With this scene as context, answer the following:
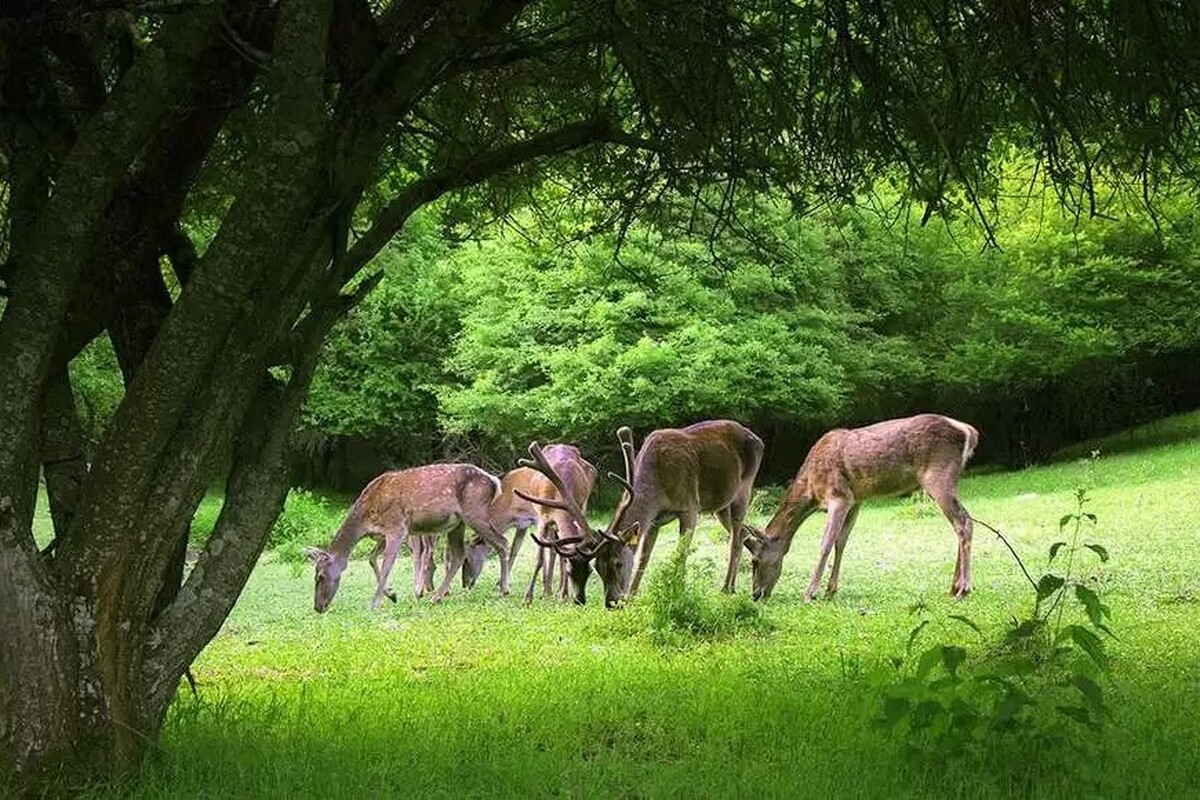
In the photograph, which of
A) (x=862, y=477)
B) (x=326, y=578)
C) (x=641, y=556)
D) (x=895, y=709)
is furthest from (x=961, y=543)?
(x=895, y=709)

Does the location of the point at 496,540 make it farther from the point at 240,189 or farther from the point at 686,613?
the point at 240,189

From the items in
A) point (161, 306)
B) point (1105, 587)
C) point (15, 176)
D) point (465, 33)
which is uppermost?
point (465, 33)

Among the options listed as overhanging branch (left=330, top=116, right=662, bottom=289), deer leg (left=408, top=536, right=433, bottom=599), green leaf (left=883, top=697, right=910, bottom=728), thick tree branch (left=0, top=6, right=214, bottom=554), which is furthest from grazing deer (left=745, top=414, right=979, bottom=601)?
thick tree branch (left=0, top=6, right=214, bottom=554)

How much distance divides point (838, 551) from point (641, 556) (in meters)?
1.74

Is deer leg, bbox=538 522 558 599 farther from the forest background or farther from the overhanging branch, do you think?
the forest background

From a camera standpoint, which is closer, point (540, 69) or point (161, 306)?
point (161, 306)

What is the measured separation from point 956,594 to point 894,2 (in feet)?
19.4

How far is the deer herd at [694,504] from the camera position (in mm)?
10758

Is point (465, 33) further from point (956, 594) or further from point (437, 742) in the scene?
point (956, 594)

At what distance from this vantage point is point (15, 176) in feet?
14.1

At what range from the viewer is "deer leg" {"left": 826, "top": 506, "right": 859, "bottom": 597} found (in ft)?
34.1

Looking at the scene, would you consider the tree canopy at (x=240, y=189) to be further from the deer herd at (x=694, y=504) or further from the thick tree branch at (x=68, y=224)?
the deer herd at (x=694, y=504)

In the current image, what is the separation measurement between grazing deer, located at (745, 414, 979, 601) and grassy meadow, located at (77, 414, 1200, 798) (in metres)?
0.49

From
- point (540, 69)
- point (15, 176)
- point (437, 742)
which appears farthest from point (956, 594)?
point (15, 176)
